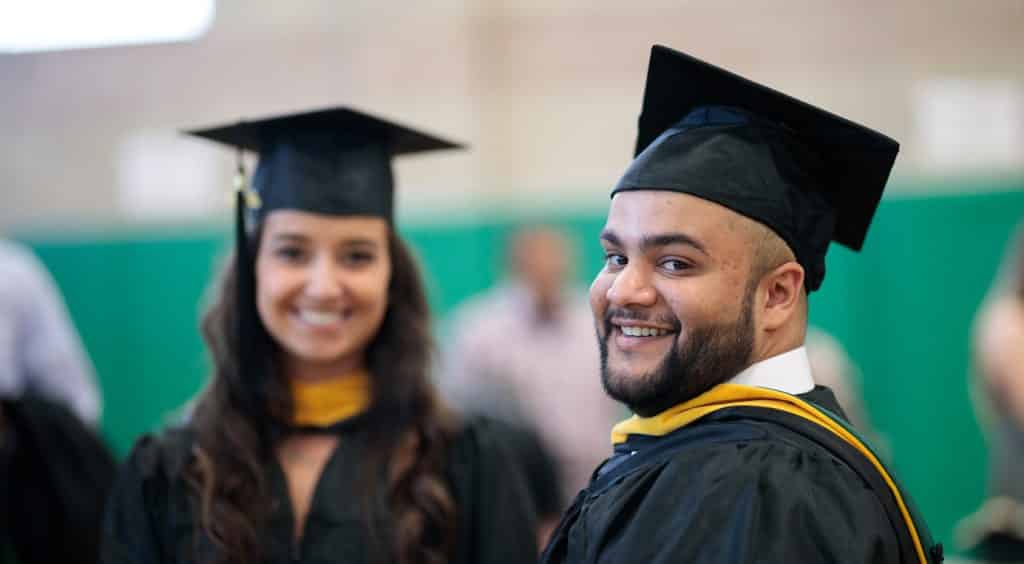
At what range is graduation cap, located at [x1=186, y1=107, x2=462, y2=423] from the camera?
7.87ft

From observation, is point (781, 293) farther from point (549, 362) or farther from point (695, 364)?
point (549, 362)

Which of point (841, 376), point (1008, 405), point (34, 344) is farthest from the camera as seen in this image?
point (841, 376)

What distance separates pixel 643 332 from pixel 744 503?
344mm

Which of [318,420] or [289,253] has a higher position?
[289,253]

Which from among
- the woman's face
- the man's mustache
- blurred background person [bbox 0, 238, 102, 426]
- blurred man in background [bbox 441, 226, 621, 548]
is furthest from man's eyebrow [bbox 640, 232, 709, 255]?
blurred man in background [bbox 441, 226, 621, 548]

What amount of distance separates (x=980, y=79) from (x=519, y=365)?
9.80 feet

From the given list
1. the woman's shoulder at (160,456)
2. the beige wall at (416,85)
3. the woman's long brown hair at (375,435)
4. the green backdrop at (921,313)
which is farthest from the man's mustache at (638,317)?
the beige wall at (416,85)

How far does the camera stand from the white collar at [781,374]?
66.9 inches

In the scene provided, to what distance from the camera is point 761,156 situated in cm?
174

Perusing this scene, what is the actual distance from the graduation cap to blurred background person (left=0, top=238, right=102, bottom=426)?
3.58 feet

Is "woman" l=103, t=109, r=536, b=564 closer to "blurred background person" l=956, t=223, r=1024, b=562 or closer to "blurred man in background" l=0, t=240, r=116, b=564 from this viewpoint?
"blurred man in background" l=0, t=240, r=116, b=564

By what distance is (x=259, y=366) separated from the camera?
2494 mm

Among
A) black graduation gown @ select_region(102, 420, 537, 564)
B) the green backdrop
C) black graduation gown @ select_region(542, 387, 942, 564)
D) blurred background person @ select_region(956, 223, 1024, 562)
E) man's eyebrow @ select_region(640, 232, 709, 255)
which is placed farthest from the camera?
the green backdrop

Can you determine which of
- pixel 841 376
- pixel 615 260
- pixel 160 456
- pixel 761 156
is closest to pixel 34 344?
pixel 160 456
